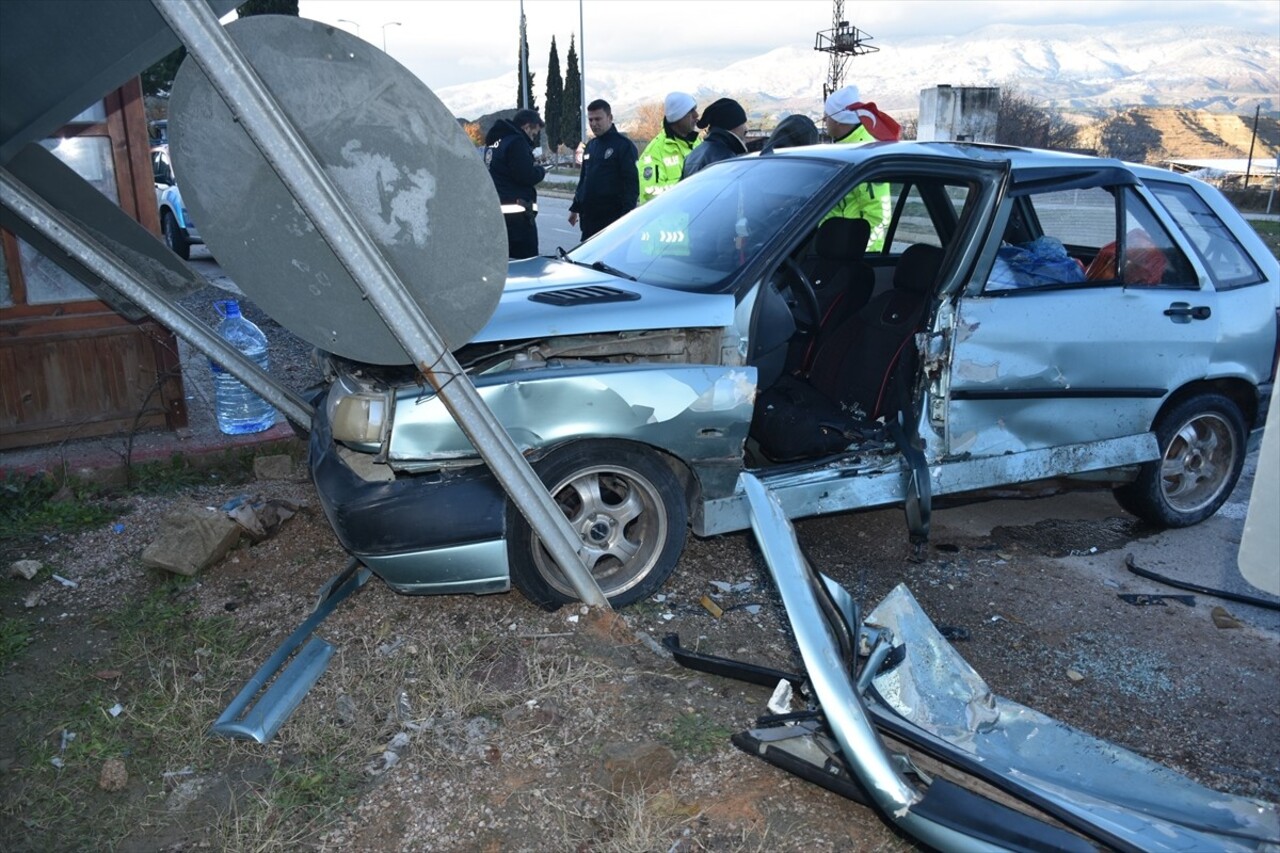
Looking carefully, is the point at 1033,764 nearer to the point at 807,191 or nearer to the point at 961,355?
the point at 961,355

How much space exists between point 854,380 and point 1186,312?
1630 mm

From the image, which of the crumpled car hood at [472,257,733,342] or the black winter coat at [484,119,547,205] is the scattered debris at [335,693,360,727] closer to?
the crumpled car hood at [472,257,733,342]

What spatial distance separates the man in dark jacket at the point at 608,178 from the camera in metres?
8.25

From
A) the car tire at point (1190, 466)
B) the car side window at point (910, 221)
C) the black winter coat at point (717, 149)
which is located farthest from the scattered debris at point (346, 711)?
the black winter coat at point (717, 149)

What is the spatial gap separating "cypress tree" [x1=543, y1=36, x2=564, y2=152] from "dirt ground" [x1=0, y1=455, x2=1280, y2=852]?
66647mm

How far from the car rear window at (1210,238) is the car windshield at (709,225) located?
6.29 ft

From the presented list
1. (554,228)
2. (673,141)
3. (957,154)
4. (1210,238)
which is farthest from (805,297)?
(554,228)

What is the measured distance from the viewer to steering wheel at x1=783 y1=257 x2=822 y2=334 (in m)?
4.82

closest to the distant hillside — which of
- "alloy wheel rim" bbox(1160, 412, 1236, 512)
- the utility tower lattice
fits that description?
the utility tower lattice

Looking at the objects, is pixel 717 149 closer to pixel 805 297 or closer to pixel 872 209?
pixel 872 209

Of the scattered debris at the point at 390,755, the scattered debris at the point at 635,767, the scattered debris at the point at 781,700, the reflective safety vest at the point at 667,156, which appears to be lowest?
the scattered debris at the point at 390,755

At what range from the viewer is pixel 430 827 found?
289cm

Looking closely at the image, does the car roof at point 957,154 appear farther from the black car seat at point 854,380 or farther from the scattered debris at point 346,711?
the scattered debris at point 346,711

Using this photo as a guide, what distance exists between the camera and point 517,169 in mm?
8312
